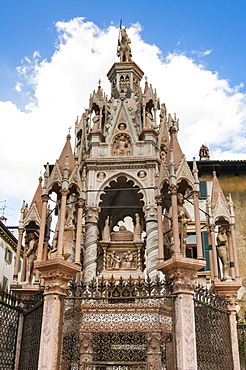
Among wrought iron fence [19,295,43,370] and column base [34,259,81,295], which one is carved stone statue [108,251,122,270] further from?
column base [34,259,81,295]

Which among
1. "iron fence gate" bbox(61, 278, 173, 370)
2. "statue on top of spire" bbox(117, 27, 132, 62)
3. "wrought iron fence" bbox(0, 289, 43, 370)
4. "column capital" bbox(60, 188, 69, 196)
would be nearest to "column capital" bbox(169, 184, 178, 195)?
"iron fence gate" bbox(61, 278, 173, 370)

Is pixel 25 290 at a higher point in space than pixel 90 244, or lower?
lower

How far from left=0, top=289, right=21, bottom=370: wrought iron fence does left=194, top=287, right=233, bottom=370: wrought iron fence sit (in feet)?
19.6

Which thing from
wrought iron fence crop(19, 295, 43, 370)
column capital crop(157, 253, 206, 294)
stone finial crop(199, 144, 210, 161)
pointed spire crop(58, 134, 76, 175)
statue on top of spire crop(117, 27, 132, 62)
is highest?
stone finial crop(199, 144, 210, 161)

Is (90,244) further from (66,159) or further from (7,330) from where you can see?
(7,330)

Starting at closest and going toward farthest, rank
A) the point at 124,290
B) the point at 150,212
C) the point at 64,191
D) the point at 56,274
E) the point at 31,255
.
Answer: the point at 124,290
the point at 56,274
the point at 64,191
the point at 31,255
the point at 150,212

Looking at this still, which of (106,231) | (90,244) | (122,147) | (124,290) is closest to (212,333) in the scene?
(124,290)

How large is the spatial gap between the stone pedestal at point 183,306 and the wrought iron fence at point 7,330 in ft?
16.7

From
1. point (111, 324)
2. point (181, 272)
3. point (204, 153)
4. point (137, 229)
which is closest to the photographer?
point (181, 272)

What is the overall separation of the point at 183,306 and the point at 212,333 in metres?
1.90

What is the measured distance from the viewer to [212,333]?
13.9m

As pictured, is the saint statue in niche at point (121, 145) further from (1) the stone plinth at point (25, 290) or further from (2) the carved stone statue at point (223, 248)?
(1) the stone plinth at point (25, 290)

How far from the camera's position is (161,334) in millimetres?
13883

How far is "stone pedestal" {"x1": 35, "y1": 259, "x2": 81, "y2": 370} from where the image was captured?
41.6 ft
